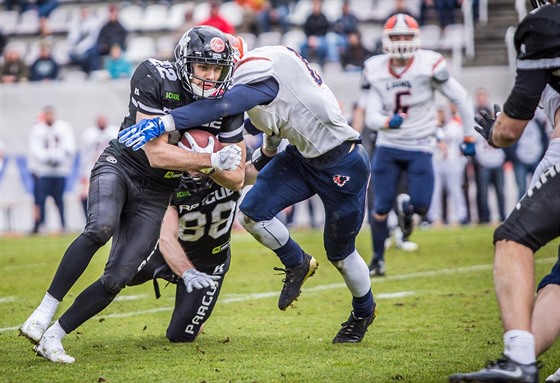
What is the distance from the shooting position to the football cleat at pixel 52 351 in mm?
4461

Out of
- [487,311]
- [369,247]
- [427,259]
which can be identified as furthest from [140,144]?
[369,247]

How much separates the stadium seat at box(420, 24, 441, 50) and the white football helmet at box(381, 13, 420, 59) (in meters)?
7.84

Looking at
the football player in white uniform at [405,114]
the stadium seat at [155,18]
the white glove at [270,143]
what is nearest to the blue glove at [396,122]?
the football player in white uniform at [405,114]

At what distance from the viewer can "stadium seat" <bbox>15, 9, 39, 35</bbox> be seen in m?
19.0

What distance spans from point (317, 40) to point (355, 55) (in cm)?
89

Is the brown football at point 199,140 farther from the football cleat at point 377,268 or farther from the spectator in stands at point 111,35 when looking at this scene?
the spectator in stands at point 111,35

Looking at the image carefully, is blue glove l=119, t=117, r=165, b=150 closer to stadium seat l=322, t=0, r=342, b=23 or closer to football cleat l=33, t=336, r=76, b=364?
football cleat l=33, t=336, r=76, b=364

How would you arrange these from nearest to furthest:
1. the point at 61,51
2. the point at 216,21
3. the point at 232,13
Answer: the point at 216,21
the point at 232,13
the point at 61,51

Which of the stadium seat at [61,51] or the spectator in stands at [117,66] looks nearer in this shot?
the spectator in stands at [117,66]

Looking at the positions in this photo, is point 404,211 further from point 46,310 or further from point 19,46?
point 19,46

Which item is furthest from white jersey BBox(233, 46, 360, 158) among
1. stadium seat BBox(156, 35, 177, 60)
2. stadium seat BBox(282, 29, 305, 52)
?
stadium seat BBox(156, 35, 177, 60)

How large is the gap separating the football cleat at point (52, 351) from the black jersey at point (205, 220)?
3.72ft

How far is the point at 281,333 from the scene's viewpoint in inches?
213

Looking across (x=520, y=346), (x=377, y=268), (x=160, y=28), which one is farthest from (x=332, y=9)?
(x=520, y=346)
